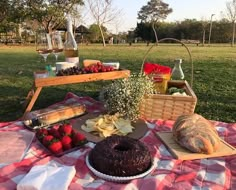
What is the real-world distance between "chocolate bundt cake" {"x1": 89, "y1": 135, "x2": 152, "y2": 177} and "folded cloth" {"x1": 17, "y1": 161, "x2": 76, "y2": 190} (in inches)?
6.2

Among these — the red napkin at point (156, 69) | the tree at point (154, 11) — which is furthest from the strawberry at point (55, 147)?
the tree at point (154, 11)

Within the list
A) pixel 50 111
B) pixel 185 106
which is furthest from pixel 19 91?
pixel 185 106

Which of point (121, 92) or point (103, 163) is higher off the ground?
point (121, 92)

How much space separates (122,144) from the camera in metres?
1.49

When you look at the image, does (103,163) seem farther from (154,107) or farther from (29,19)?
(29,19)

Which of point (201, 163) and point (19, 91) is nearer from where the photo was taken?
point (201, 163)

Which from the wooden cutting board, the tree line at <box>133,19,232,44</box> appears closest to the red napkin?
the wooden cutting board

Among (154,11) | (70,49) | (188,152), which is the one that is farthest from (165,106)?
(154,11)

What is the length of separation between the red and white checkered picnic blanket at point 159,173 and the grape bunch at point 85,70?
69cm

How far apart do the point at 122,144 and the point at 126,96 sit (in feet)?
2.29

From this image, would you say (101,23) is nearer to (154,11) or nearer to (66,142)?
(154,11)

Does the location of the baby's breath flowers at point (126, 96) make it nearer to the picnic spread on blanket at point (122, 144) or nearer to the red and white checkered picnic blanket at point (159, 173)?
the picnic spread on blanket at point (122, 144)

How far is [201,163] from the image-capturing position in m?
1.62

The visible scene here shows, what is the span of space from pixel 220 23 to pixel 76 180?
30.2 meters
